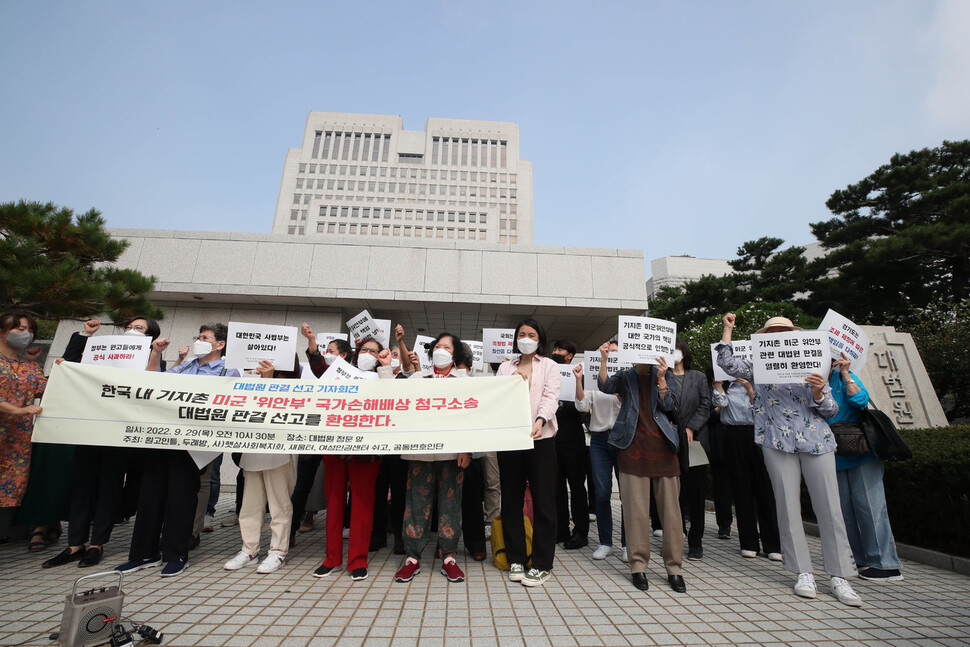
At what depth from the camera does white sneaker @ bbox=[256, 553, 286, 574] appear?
340 cm

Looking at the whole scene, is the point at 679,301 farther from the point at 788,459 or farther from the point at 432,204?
the point at 432,204

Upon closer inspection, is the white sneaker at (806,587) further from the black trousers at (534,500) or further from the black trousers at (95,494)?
the black trousers at (95,494)

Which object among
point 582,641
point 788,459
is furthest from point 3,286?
point 788,459

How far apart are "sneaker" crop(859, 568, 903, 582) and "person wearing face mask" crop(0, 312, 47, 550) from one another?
6691 millimetres

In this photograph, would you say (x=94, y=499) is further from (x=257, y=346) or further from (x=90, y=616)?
(x=90, y=616)

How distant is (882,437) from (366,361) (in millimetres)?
4296

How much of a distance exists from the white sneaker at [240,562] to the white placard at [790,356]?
434 cm

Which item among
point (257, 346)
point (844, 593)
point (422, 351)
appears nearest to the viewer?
point (844, 593)

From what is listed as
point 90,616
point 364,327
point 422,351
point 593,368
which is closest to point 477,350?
Answer: point 422,351

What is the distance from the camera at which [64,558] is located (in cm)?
354

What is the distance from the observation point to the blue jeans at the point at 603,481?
4.19 m

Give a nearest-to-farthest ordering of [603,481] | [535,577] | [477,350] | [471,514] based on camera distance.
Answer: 1. [535,577]
2. [471,514]
3. [603,481]
4. [477,350]

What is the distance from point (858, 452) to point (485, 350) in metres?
4.00

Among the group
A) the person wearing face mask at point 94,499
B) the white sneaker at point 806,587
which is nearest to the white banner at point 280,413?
the person wearing face mask at point 94,499
